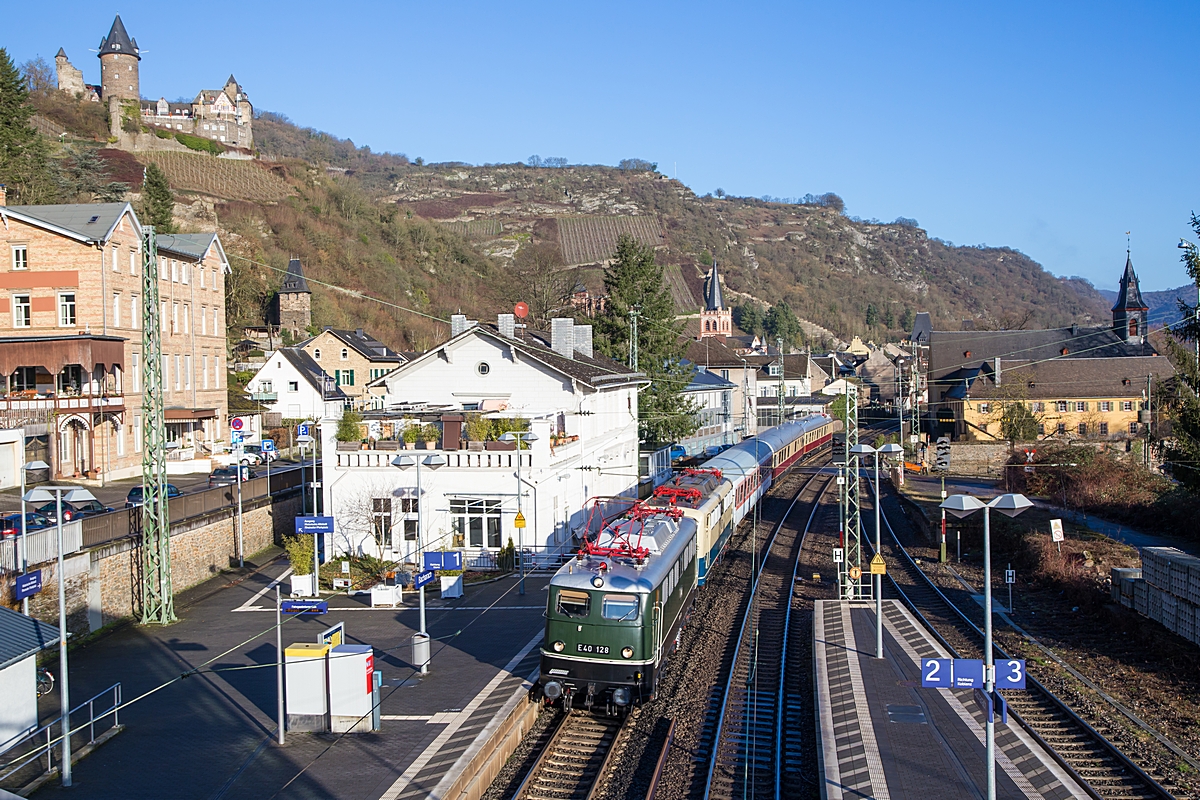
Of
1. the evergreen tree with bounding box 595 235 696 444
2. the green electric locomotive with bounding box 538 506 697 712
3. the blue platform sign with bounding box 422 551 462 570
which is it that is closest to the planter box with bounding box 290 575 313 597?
the blue platform sign with bounding box 422 551 462 570

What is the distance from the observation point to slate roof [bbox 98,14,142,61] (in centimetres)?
10931

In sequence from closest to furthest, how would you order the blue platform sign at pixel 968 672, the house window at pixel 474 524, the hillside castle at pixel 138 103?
the blue platform sign at pixel 968 672, the house window at pixel 474 524, the hillside castle at pixel 138 103

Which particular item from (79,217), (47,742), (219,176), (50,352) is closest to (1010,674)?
(47,742)

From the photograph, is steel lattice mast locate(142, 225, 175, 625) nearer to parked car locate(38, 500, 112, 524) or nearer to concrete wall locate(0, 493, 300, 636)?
concrete wall locate(0, 493, 300, 636)

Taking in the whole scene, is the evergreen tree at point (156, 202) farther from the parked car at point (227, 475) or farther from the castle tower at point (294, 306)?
the parked car at point (227, 475)

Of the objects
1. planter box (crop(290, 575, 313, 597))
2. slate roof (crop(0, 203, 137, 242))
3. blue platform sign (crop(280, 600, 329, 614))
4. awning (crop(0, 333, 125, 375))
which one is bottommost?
planter box (crop(290, 575, 313, 597))

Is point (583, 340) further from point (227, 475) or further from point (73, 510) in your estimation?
point (73, 510)

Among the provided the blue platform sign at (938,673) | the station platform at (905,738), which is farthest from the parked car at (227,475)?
the blue platform sign at (938,673)

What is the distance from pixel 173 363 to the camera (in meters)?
43.6

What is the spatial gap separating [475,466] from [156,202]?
54.9m

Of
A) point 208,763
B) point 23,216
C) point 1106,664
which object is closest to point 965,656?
point 1106,664

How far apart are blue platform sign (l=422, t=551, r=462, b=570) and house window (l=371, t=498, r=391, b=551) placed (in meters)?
Result: 5.11

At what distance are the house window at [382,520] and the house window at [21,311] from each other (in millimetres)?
20868

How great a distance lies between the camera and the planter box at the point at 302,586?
24.2m
